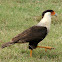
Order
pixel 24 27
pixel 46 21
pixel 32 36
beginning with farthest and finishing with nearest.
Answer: pixel 24 27 < pixel 46 21 < pixel 32 36

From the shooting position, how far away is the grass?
672cm

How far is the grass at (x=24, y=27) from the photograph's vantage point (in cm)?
672

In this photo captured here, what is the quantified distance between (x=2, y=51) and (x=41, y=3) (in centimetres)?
757

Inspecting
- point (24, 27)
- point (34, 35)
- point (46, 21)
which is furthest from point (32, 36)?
point (24, 27)

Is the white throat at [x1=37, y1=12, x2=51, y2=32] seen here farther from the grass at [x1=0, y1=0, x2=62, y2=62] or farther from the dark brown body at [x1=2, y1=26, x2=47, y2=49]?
the grass at [x1=0, y1=0, x2=62, y2=62]

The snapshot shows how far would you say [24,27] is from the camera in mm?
9945

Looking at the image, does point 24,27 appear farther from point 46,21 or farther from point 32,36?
point 32,36

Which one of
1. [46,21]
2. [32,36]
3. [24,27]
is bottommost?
[24,27]

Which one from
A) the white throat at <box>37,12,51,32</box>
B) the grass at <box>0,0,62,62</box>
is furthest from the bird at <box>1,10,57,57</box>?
the grass at <box>0,0,62,62</box>

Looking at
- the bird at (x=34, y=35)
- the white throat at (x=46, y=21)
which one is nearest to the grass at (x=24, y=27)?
the bird at (x=34, y=35)

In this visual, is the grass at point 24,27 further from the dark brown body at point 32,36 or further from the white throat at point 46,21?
the white throat at point 46,21

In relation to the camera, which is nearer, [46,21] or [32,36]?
[32,36]

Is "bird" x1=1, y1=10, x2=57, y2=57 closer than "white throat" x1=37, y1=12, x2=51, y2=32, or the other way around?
"bird" x1=1, y1=10, x2=57, y2=57

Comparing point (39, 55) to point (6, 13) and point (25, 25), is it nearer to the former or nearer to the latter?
point (25, 25)
